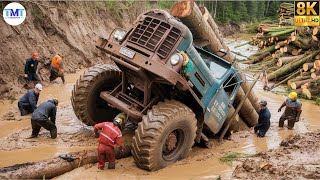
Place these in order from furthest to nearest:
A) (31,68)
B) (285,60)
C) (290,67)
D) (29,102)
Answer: (285,60) < (290,67) < (31,68) < (29,102)

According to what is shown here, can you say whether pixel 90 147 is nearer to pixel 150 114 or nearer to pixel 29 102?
pixel 150 114

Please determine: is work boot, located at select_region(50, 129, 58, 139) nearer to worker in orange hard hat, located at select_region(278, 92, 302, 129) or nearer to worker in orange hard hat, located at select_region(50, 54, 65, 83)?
worker in orange hard hat, located at select_region(50, 54, 65, 83)

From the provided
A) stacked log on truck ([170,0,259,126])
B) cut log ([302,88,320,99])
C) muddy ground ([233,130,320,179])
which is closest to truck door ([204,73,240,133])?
stacked log on truck ([170,0,259,126])

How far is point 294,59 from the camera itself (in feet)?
54.1

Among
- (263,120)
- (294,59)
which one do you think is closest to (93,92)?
(263,120)

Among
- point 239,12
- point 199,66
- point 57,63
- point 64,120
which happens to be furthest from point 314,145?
point 239,12

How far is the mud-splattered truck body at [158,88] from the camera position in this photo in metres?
6.49

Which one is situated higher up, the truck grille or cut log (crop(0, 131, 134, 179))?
the truck grille

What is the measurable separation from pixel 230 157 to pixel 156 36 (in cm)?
290

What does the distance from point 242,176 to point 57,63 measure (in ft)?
26.4

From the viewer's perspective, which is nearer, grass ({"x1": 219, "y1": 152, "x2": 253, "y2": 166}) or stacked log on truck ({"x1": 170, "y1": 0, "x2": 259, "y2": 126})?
grass ({"x1": 219, "y1": 152, "x2": 253, "y2": 166})

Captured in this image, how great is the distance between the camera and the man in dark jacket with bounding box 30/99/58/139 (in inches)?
298

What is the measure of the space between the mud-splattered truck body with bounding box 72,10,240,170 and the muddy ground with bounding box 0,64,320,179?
289 mm

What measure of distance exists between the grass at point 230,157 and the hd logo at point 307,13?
991 centimetres
